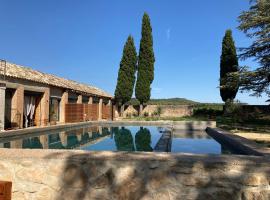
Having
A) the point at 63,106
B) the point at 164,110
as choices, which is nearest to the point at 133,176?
the point at 63,106

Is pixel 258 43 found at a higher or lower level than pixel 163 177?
higher

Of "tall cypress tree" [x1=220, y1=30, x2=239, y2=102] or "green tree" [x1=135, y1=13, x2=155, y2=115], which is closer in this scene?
"tall cypress tree" [x1=220, y1=30, x2=239, y2=102]

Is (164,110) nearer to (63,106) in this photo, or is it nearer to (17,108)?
(63,106)

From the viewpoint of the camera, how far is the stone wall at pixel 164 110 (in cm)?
3522

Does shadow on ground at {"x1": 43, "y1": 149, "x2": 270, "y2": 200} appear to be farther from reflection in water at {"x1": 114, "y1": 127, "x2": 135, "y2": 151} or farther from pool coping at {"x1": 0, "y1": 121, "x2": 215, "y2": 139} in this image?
pool coping at {"x1": 0, "y1": 121, "x2": 215, "y2": 139}

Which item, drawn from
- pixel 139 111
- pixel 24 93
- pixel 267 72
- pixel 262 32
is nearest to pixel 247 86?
pixel 267 72

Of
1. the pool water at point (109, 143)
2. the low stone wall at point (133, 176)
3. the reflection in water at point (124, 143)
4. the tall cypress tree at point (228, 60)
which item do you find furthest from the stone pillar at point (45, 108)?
the low stone wall at point (133, 176)

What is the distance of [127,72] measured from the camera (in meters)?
32.6

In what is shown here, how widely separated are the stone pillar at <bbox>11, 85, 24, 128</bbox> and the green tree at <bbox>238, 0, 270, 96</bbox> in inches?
529

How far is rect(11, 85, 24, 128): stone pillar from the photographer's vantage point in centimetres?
1688

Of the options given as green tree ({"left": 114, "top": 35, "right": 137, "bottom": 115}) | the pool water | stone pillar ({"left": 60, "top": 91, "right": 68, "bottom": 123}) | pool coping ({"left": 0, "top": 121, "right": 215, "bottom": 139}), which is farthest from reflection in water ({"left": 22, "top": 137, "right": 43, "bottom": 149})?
green tree ({"left": 114, "top": 35, "right": 137, "bottom": 115})

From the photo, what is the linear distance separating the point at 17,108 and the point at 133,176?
50.5 ft

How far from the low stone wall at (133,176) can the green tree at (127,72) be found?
29.2 metres

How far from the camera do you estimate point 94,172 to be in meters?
3.21
